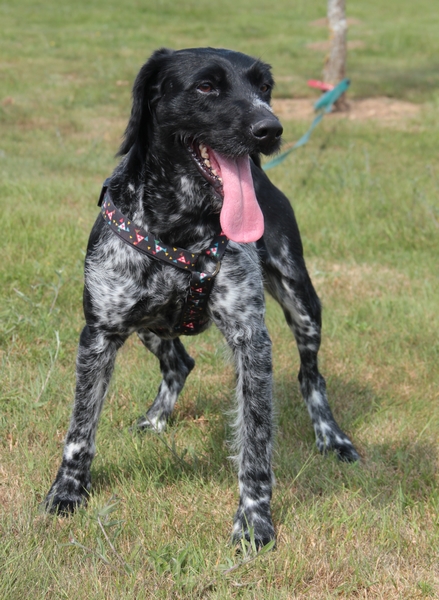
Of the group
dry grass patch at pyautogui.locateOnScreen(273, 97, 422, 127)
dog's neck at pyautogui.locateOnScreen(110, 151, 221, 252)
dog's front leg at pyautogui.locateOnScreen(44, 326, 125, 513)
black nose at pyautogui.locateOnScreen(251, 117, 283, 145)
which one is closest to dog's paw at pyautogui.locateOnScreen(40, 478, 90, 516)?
dog's front leg at pyautogui.locateOnScreen(44, 326, 125, 513)

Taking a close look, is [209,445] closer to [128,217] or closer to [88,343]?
[88,343]

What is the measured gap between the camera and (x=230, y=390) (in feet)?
15.8

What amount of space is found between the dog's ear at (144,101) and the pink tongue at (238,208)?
409 millimetres

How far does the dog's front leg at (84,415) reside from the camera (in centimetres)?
355

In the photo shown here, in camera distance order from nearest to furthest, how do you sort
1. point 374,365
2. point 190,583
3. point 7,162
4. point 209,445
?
point 190,583
point 209,445
point 374,365
point 7,162

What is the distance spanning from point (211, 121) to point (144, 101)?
15.7 inches

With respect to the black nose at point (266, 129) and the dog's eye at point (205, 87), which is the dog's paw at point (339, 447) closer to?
the black nose at point (266, 129)

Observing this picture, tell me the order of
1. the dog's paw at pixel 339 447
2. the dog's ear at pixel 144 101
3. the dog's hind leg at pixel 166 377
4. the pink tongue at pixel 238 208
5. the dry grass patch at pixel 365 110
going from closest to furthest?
the pink tongue at pixel 238 208 → the dog's ear at pixel 144 101 → the dog's paw at pixel 339 447 → the dog's hind leg at pixel 166 377 → the dry grass patch at pixel 365 110

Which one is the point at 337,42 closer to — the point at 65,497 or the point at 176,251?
the point at 176,251

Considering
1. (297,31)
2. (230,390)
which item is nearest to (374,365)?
(230,390)

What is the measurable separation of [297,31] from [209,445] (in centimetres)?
2018

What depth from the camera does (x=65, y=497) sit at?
3555mm

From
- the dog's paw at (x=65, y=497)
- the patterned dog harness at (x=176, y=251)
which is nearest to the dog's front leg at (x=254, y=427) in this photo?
the patterned dog harness at (x=176, y=251)

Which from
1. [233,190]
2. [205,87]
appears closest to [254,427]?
[233,190]
